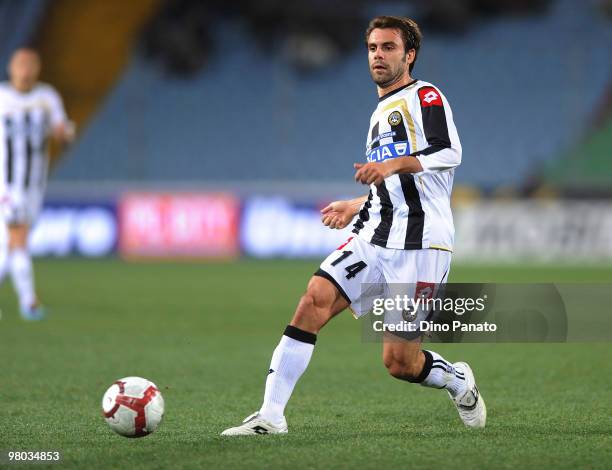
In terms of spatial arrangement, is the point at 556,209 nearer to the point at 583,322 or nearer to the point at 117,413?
the point at 583,322

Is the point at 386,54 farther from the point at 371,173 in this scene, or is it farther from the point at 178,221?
the point at 178,221

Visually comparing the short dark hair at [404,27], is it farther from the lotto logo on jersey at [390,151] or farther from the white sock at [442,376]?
the white sock at [442,376]

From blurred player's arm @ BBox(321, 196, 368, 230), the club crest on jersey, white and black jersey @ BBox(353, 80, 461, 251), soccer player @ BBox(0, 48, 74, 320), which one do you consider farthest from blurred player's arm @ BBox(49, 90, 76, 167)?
the club crest on jersey

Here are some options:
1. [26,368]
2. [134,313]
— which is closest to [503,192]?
[134,313]

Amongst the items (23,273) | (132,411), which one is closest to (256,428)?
(132,411)

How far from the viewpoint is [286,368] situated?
489 centimetres

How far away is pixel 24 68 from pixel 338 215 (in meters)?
5.83

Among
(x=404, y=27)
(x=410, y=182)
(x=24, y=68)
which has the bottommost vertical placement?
(x=410, y=182)

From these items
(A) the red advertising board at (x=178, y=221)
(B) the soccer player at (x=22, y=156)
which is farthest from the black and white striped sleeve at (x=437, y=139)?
(A) the red advertising board at (x=178, y=221)

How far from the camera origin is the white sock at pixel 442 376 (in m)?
5.17

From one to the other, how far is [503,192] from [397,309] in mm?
14354

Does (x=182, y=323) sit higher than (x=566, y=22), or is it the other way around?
(x=566, y=22)

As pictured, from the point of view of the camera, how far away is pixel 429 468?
13.8 ft

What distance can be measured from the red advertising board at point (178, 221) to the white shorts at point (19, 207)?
8.67 metres
